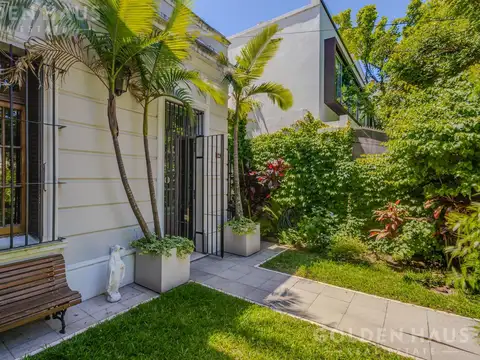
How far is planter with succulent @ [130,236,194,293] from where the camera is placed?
150 inches

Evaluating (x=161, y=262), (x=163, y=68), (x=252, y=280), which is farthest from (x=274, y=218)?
(x=163, y=68)

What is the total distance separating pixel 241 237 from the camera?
575 cm

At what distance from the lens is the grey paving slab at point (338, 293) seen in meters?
3.78

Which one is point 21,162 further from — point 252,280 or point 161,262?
point 252,280

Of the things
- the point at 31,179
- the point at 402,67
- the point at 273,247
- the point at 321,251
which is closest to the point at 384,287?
the point at 321,251

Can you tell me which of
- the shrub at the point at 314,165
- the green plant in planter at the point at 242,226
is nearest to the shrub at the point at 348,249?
the shrub at the point at 314,165

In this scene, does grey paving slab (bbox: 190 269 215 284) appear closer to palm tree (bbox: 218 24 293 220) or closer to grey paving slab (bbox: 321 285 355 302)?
palm tree (bbox: 218 24 293 220)

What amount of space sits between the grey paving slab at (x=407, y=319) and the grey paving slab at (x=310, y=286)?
98 centimetres

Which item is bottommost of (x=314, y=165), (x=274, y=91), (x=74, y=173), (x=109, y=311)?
(x=109, y=311)

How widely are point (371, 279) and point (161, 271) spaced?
357cm

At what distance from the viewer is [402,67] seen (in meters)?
9.02

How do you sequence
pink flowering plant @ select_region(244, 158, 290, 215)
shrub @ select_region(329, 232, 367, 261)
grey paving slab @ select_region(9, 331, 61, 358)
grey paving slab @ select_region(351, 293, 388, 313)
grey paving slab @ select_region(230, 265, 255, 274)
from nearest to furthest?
grey paving slab @ select_region(9, 331, 61, 358)
grey paving slab @ select_region(351, 293, 388, 313)
grey paving slab @ select_region(230, 265, 255, 274)
shrub @ select_region(329, 232, 367, 261)
pink flowering plant @ select_region(244, 158, 290, 215)

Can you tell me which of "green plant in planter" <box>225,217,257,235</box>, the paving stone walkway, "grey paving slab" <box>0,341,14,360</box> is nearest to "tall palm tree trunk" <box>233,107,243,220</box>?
"green plant in planter" <box>225,217,257,235</box>

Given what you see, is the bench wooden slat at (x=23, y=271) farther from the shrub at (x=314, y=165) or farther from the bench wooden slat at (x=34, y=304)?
the shrub at (x=314, y=165)
